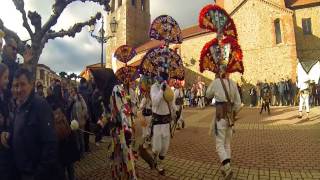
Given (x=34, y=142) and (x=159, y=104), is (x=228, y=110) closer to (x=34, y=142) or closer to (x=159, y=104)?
(x=159, y=104)

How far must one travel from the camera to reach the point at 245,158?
6.92 meters

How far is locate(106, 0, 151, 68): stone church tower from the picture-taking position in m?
52.2

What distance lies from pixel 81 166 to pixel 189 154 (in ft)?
8.39

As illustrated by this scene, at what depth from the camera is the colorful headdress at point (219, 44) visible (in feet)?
21.8

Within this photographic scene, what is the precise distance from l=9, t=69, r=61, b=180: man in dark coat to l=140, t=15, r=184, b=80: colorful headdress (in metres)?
3.97

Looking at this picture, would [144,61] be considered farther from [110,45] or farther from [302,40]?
[110,45]

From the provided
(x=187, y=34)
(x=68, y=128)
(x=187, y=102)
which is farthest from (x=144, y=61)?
(x=187, y=34)

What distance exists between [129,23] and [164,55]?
153 feet

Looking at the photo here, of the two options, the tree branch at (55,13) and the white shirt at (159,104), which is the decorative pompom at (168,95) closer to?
the white shirt at (159,104)

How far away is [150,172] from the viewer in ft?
20.3

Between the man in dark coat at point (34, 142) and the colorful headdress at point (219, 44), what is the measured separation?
4278 millimetres

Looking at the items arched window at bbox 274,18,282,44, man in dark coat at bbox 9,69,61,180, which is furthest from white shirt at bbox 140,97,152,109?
arched window at bbox 274,18,282,44

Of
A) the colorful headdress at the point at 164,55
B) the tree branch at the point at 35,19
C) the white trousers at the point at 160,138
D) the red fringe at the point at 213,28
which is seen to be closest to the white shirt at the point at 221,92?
the white trousers at the point at 160,138

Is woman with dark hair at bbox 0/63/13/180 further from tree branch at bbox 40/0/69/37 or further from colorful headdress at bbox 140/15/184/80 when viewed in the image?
tree branch at bbox 40/0/69/37
